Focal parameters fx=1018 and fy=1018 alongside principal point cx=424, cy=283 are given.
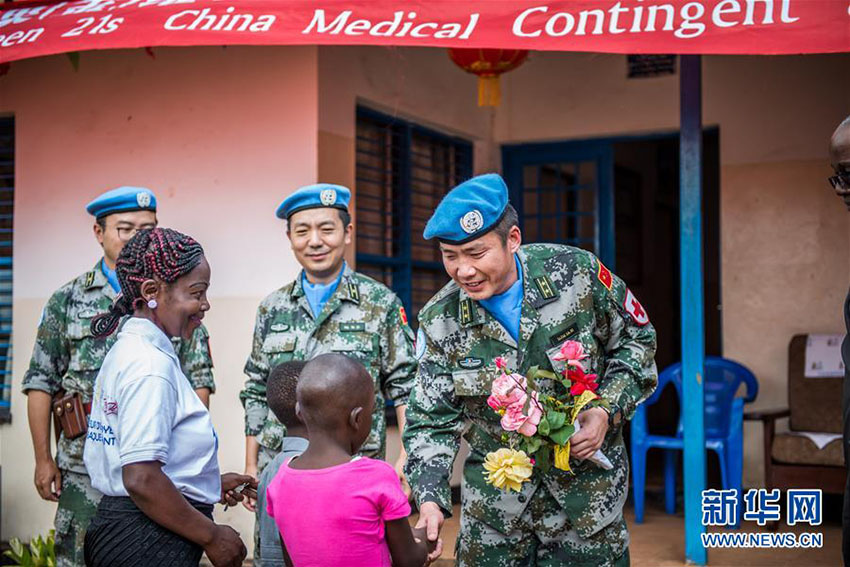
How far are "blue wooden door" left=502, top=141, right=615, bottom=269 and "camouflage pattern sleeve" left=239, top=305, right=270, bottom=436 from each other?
12.7 feet

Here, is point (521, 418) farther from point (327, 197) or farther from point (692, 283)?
point (692, 283)

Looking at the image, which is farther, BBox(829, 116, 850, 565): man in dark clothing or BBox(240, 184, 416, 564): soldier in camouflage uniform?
BBox(240, 184, 416, 564): soldier in camouflage uniform

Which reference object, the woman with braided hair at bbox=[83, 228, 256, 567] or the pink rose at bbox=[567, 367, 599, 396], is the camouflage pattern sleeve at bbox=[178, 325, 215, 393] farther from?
the pink rose at bbox=[567, 367, 599, 396]

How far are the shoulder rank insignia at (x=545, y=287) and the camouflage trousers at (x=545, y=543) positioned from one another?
616mm

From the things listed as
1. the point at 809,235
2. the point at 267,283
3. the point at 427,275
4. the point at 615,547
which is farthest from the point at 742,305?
the point at 615,547

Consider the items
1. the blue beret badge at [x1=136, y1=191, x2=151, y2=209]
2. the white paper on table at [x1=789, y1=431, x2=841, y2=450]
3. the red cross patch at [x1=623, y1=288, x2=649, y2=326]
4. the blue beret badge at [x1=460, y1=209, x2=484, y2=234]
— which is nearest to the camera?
the blue beret badge at [x1=460, y1=209, x2=484, y2=234]

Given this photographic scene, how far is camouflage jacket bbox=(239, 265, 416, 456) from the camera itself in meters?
4.46

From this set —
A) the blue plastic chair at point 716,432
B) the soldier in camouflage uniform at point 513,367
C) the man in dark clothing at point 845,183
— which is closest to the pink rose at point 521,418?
the soldier in camouflage uniform at point 513,367

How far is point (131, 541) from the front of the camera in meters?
2.81

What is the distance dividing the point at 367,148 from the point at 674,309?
5764 mm

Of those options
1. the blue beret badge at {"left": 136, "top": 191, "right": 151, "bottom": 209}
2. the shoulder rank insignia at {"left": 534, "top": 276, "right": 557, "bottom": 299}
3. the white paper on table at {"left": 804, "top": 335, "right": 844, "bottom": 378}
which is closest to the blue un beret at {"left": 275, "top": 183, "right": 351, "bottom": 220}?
the blue beret badge at {"left": 136, "top": 191, "right": 151, "bottom": 209}

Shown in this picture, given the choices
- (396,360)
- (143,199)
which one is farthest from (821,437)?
(143,199)

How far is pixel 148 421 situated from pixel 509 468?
1.00m
